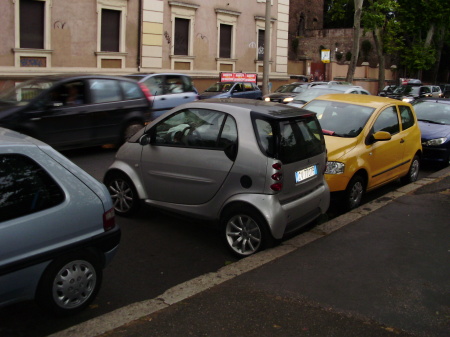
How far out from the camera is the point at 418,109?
13484 mm

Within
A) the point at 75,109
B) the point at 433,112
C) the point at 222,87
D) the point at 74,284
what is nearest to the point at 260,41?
the point at 222,87

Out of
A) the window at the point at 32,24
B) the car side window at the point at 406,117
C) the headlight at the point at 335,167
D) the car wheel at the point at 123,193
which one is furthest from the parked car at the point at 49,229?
the window at the point at 32,24

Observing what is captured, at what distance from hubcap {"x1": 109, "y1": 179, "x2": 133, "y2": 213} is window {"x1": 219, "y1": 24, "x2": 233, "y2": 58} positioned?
871 inches

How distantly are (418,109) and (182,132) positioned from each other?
353 inches

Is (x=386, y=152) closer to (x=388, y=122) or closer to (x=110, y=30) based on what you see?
(x=388, y=122)

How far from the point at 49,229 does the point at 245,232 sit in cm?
235

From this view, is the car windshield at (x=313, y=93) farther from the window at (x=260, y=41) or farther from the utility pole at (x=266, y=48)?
the window at (x=260, y=41)

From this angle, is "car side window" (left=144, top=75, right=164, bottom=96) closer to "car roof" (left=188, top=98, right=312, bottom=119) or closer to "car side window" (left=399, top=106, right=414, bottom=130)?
"car side window" (left=399, top=106, right=414, bottom=130)

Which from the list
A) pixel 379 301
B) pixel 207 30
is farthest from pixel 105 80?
pixel 207 30

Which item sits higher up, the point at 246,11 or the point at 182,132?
the point at 246,11

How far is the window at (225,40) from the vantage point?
2808 cm

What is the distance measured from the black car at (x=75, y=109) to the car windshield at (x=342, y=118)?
14.8 ft

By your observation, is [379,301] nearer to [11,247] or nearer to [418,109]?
[11,247]

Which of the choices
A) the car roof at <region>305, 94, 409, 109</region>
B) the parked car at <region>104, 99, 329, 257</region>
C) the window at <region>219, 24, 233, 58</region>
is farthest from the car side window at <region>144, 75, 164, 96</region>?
the window at <region>219, 24, 233, 58</region>
